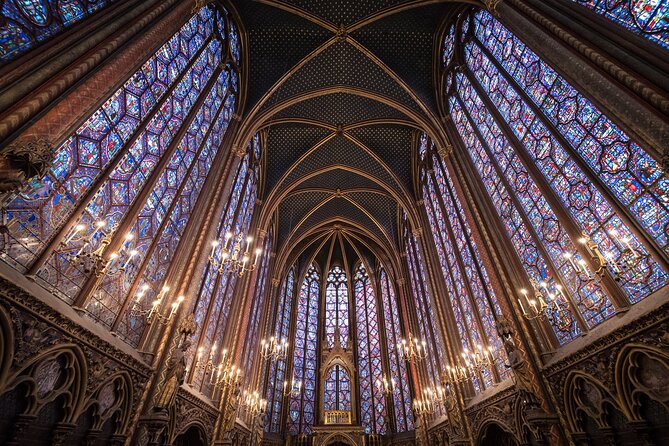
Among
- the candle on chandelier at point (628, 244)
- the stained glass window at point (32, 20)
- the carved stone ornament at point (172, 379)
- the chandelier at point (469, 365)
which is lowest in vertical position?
the carved stone ornament at point (172, 379)

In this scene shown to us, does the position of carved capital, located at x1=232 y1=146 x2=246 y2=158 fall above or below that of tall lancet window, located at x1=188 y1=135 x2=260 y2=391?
above

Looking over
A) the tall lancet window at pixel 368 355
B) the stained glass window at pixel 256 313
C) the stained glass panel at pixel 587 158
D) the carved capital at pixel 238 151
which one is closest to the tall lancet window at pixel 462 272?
the stained glass panel at pixel 587 158

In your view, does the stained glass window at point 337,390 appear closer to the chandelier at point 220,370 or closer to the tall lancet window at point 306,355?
the tall lancet window at point 306,355

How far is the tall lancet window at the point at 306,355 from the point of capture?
65.4 ft

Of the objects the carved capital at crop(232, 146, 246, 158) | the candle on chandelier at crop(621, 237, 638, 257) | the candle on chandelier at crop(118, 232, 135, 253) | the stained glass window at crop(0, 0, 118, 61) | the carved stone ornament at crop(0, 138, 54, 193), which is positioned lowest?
the carved stone ornament at crop(0, 138, 54, 193)

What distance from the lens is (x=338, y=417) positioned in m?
18.7

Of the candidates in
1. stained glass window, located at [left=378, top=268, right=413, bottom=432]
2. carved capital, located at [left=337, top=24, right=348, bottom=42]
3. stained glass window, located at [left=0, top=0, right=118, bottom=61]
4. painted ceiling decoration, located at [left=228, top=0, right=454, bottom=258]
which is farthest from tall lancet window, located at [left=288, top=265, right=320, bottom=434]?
stained glass window, located at [left=0, top=0, right=118, bottom=61]

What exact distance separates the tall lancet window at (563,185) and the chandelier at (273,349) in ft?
37.1

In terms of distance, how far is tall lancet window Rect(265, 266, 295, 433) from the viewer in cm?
1903

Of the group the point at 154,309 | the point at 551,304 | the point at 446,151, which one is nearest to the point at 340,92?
the point at 446,151

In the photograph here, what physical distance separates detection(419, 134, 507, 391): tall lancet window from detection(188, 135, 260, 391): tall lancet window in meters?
8.49

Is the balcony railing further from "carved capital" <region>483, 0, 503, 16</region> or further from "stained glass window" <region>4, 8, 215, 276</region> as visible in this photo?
"carved capital" <region>483, 0, 503, 16</region>

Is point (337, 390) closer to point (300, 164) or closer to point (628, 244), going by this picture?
point (300, 164)

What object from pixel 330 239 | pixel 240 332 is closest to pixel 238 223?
pixel 240 332
